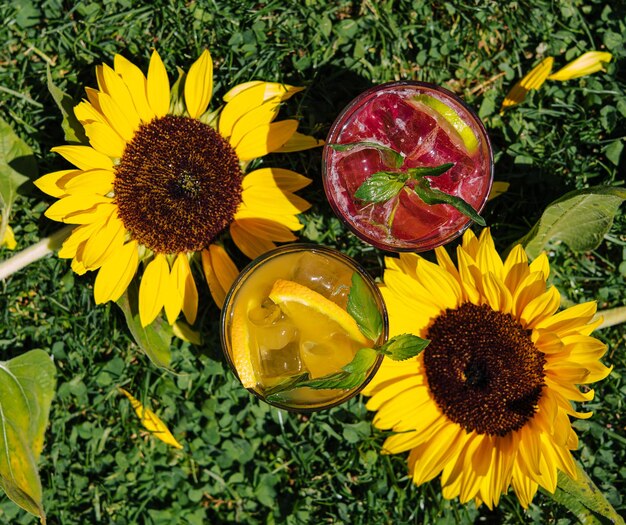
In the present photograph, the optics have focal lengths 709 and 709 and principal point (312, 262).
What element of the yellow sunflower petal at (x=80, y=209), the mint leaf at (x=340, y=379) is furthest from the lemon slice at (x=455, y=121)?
the yellow sunflower petal at (x=80, y=209)

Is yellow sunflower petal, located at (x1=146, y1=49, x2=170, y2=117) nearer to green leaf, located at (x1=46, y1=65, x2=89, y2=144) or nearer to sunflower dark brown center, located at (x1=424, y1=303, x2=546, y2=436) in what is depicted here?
green leaf, located at (x1=46, y1=65, x2=89, y2=144)

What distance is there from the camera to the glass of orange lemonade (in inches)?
54.1

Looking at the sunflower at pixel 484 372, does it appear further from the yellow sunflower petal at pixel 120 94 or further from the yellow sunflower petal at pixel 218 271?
the yellow sunflower petal at pixel 120 94

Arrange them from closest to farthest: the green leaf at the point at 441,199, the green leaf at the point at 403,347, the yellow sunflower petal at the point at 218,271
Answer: the green leaf at the point at 441,199 < the green leaf at the point at 403,347 < the yellow sunflower petal at the point at 218,271

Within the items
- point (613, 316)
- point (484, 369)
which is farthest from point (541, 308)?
point (613, 316)

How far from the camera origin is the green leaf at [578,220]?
4.74 ft

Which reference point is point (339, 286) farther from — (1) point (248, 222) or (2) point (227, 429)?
(2) point (227, 429)

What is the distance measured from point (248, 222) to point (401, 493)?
29.6 inches

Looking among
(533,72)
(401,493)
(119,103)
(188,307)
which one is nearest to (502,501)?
(401,493)

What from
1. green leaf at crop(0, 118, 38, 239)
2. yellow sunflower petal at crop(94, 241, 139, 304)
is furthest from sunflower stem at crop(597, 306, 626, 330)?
green leaf at crop(0, 118, 38, 239)

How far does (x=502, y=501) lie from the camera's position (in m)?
1.73

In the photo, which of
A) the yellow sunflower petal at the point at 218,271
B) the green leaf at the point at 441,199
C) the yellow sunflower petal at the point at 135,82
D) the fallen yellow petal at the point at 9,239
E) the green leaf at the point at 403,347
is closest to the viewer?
the green leaf at the point at 441,199

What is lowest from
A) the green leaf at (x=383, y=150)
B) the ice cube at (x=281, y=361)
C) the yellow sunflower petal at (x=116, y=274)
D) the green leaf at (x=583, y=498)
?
the green leaf at (x=583, y=498)

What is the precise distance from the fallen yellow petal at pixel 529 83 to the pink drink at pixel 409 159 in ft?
1.06
